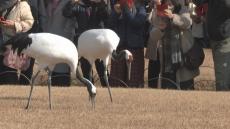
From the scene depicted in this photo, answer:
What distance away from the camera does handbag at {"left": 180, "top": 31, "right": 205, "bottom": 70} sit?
12.6 metres

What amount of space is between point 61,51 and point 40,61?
0.34 m

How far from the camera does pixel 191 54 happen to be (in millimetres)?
12633

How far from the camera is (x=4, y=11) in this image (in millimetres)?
12516

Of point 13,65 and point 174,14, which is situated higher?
point 174,14

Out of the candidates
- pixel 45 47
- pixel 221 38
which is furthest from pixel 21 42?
pixel 221 38

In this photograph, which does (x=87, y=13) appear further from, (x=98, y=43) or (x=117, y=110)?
(x=117, y=110)

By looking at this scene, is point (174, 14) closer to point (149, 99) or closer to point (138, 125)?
point (149, 99)

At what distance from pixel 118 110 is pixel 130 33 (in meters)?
4.00

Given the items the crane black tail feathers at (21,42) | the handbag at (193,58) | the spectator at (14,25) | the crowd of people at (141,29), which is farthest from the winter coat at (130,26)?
the crane black tail feathers at (21,42)

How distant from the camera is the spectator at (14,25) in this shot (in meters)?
12.2

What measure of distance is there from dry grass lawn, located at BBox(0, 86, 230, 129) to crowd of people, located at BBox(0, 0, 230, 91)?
56.9 inches

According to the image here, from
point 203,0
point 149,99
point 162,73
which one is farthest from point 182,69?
point 149,99

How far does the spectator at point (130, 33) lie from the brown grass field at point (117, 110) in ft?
5.50

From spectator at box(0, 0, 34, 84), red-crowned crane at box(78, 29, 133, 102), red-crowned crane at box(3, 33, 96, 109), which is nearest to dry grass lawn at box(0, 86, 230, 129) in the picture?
red-crowned crane at box(3, 33, 96, 109)
